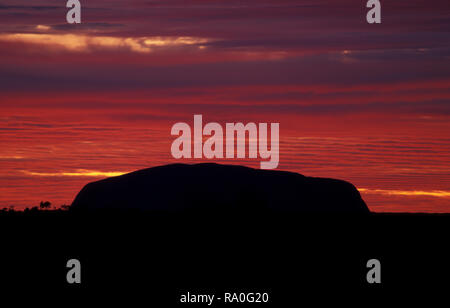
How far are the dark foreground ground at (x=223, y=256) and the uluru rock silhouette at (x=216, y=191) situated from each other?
9321 mm

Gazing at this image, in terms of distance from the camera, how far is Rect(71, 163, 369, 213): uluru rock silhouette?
198 ft

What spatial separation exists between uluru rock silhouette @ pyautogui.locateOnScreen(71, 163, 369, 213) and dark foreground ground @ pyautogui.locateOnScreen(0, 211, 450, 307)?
30.6 ft

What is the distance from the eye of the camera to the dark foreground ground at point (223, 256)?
1082 inches

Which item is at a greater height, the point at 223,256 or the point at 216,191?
the point at 216,191

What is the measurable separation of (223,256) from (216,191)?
24971 millimetres

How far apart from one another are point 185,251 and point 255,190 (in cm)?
2662

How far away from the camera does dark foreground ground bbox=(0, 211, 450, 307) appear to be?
2748cm

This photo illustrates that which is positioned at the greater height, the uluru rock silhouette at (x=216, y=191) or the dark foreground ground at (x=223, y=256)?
the uluru rock silhouette at (x=216, y=191)

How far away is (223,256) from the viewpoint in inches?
1422

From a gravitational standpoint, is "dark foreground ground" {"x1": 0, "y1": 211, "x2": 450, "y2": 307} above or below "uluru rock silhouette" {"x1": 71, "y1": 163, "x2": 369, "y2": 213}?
below

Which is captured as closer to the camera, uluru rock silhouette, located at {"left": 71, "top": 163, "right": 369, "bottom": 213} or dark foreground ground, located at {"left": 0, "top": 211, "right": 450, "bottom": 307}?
dark foreground ground, located at {"left": 0, "top": 211, "right": 450, "bottom": 307}

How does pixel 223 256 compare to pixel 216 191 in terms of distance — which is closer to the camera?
pixel 223 256
